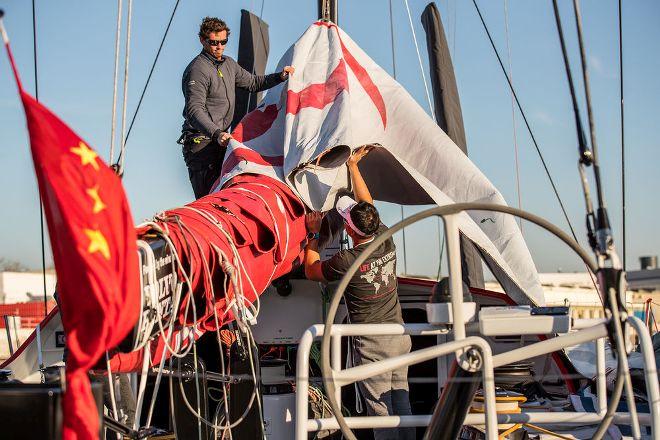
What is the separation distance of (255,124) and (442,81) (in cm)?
340

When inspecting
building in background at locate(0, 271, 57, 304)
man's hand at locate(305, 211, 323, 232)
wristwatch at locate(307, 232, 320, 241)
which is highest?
building in background at locate(0, 271, 57, 304)

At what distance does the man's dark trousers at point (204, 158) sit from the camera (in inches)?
202

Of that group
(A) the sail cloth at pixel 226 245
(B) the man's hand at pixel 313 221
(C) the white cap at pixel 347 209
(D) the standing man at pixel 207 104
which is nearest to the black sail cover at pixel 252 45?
(D) the standing man at pixel 207 104

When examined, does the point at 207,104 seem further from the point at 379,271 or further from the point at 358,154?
the point at 379,271

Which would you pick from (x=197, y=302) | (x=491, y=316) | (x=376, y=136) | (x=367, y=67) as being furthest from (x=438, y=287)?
(x=367, y=67)

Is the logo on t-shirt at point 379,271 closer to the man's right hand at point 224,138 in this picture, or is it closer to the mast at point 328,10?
the man's right hand at point 224,138

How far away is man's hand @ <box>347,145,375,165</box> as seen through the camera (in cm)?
499

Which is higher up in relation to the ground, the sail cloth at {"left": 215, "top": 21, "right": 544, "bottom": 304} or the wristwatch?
the sail cloth at {"left": 215, "top": 21, "right": 544, "bottom": 304}

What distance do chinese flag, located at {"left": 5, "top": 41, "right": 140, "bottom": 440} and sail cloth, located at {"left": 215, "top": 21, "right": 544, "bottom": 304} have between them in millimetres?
2374

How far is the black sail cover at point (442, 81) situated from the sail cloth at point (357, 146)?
2270 millimetres

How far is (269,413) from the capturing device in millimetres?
4500

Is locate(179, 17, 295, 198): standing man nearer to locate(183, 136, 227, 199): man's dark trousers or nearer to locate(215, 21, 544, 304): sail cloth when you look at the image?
locate(183, 136, 227, 199): man's dark trousers

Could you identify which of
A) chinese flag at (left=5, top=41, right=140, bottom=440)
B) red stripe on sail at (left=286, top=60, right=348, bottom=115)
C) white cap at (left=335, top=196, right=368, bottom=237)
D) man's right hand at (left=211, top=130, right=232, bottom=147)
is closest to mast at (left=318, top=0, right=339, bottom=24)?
red stripe on sail at (left=286, top=60, right=348, bottom=115)

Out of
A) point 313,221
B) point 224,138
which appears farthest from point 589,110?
point 224,138
